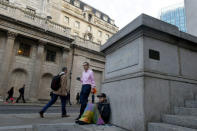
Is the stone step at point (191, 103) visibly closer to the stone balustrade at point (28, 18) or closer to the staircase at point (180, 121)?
the staircase at point (180, 121)

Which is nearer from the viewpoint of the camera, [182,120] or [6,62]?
[182,120]

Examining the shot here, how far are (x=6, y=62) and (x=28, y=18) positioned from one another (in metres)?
5.86

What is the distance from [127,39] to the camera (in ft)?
11.4

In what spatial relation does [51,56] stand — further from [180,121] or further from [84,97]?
[180,121]

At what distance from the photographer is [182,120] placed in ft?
7.65

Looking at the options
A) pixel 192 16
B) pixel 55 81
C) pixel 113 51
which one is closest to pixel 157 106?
pixel 113 51

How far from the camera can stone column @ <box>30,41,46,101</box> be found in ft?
50.0

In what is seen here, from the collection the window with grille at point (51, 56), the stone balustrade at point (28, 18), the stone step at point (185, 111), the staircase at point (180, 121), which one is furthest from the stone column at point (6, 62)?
the stone step at point (185, 111)

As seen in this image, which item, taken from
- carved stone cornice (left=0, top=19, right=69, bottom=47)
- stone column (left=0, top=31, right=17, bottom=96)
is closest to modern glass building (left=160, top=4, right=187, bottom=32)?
carved stone cornice (left=0, top=19, right=69, bottom=47)

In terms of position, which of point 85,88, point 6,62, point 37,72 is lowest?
point 85,88

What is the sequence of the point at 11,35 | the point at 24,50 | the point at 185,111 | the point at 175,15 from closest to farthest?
the point at 185,111, the point at 11,35, the point at 24,50, the point at 175,15

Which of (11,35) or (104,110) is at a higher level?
(11,35)

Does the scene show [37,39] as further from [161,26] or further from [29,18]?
[161,26]

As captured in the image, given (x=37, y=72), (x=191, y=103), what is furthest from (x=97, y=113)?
(x=37, y=72)
